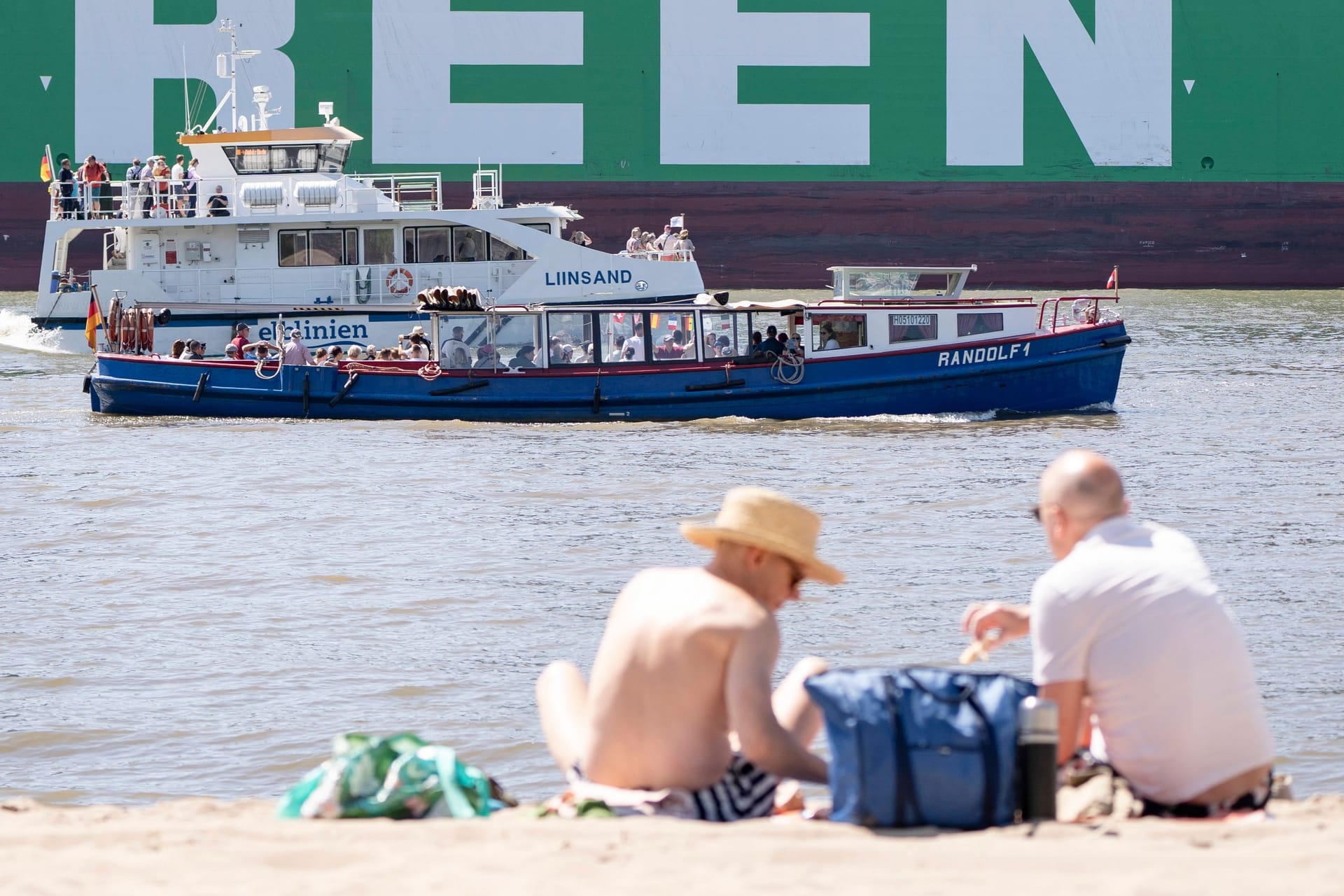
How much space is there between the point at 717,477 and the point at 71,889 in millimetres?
13448

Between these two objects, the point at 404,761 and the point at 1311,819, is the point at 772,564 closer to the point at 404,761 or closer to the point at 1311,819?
the point at 404,761

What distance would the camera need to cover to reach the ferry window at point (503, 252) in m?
28.2

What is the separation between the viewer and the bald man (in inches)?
184

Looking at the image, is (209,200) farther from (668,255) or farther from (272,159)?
(668,255)

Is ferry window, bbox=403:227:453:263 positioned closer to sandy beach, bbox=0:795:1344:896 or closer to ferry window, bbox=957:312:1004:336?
ferry window, bbox=957:312:1004:336

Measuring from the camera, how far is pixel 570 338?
21703mm

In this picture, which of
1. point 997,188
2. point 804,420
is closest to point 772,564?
point 804,420

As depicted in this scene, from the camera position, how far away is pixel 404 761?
16.6 feet

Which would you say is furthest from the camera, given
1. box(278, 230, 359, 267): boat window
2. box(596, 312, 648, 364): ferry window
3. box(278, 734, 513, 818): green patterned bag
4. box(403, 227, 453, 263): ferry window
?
box(403, 227, 453, 263): ferry window

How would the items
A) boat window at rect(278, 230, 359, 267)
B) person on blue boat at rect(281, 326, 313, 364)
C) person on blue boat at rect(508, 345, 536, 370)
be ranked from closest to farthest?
person on blue boat at rect(508, 345, 536, 370) < person on blue boat at rect(281, 326, 313, 364) < boat window at rect(278, 230, 359, 267)

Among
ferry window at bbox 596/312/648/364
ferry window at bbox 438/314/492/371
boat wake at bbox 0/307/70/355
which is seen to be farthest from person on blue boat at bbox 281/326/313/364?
boat wake at bbox 0/307/70/355

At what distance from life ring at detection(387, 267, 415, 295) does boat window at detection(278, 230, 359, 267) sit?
24.7 inches

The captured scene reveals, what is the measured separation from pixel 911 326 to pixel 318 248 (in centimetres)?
1066

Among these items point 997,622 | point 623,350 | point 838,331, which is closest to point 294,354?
point 623,350
